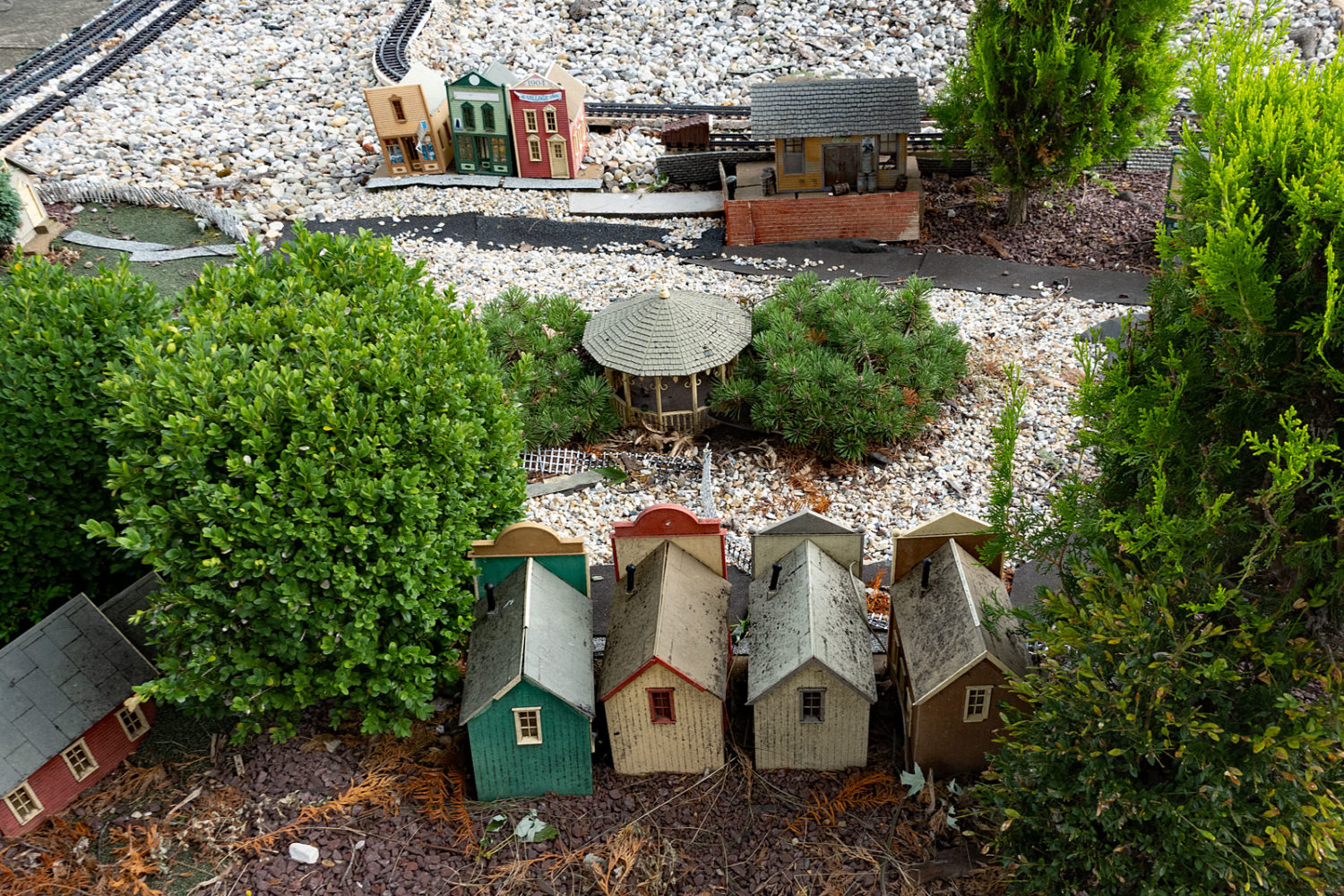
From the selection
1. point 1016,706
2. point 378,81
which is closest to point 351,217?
point 378,81

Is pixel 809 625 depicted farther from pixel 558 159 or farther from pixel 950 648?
pixel 558 159

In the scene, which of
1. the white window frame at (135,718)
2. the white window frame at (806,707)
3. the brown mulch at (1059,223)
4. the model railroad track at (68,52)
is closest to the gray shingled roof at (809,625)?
the white window frame at (806,707)

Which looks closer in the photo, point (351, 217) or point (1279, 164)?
point (1279, 164)

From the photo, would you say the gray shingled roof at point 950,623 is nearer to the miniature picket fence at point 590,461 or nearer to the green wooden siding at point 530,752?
the green wooden siding at point 530,752

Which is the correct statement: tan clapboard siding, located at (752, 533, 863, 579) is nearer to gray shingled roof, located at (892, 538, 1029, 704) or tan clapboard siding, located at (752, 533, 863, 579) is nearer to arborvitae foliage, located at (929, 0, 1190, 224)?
gray shingled roof, located at (892, 538, 1029, 704)

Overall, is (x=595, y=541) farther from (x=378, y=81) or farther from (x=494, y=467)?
(x=378, y=81)

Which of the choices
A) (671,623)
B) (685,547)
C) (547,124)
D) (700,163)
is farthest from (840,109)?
(671,623)
